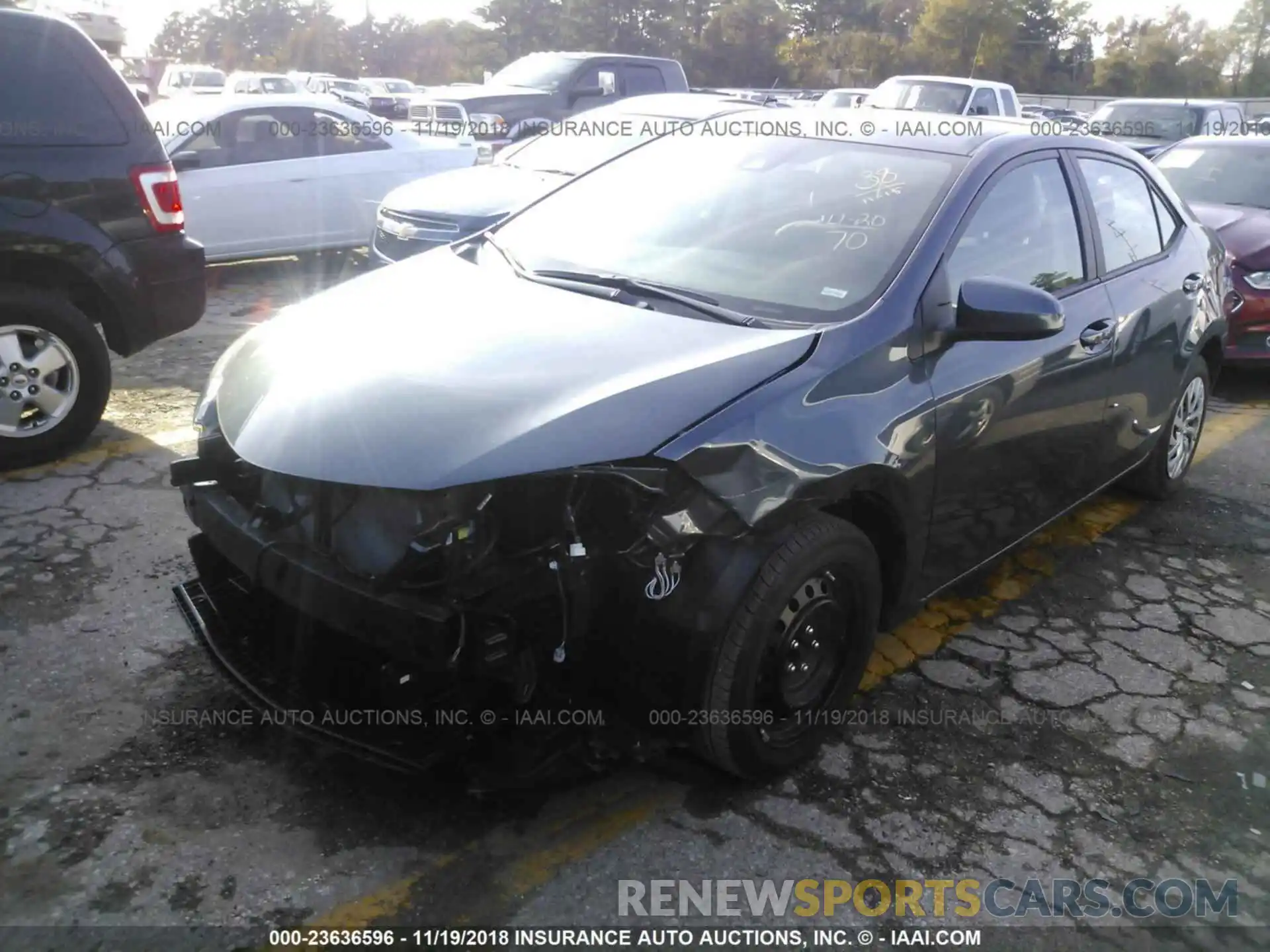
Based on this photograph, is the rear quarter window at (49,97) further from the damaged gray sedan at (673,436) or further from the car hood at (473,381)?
the car hood at (473,381)

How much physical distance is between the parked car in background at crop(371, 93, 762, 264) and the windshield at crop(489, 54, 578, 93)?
245 inches

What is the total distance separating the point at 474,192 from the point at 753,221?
456cm

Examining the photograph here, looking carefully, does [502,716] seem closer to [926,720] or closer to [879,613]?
[879,613]

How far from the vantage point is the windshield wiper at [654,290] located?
301 cm

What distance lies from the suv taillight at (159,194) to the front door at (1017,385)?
11.8 feet

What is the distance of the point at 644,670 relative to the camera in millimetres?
2520

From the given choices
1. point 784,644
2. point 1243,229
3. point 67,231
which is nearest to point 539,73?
point 1243,229

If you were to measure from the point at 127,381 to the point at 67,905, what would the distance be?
4296 mm

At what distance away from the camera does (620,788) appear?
2861 millimetres

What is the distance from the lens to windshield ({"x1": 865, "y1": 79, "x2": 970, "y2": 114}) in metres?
15.5

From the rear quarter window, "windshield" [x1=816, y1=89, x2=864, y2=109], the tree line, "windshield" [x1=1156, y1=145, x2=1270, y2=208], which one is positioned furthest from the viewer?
the tree line

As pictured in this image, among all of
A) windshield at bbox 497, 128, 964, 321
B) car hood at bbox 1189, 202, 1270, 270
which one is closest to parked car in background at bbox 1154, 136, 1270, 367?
car hood at bbox 1189, 202, 1270, 270

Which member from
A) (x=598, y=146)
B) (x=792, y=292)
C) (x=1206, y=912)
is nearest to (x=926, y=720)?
(x=1206, y=912)

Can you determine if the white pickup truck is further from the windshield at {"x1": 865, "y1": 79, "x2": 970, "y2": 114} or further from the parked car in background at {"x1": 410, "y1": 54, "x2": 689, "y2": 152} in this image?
the parked car in background at {"x1": 410, "y1": 54, "x2": 689, "y2": 152}
